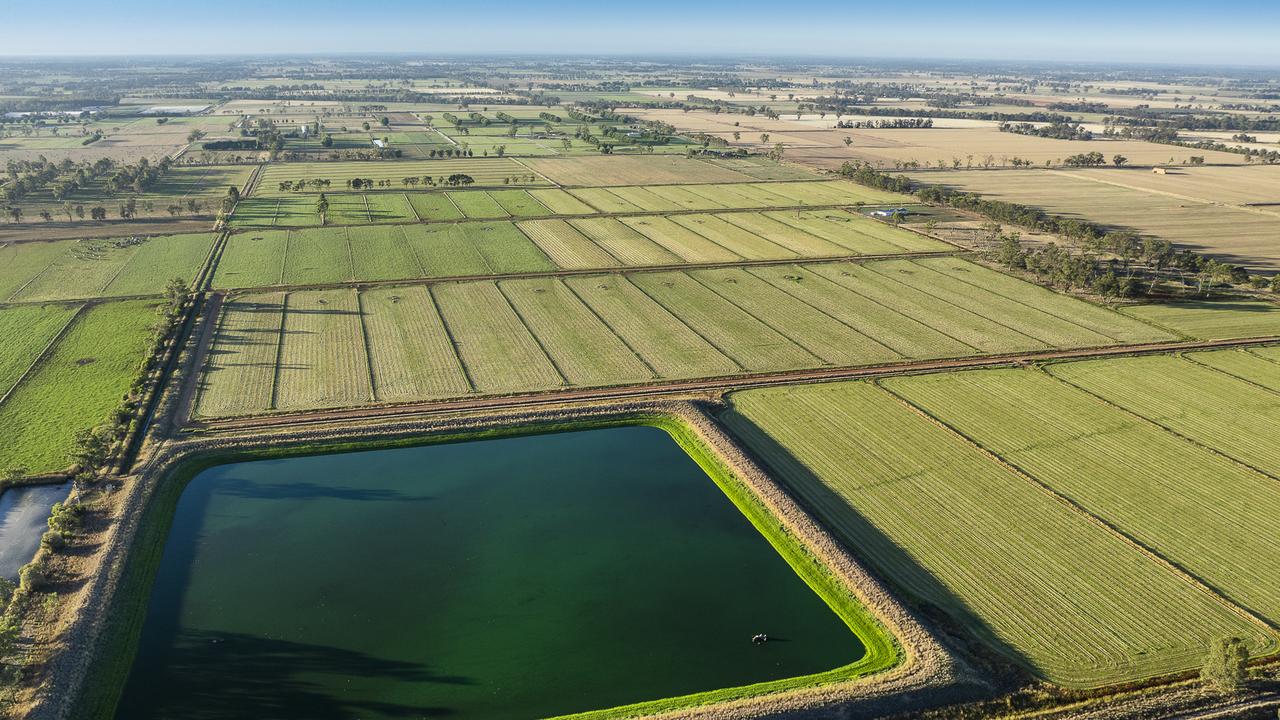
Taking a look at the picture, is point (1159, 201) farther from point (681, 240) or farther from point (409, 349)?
point (409, 349)

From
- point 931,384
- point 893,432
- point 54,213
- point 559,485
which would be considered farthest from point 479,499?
point 54,213

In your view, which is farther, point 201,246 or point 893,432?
point 201,246

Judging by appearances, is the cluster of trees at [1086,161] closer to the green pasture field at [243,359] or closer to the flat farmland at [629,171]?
the flat farmland at [629,171]

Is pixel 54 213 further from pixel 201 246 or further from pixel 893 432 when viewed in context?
pixel 893 432

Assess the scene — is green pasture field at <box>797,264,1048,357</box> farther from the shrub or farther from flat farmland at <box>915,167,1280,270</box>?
the shrub

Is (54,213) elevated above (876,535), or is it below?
above

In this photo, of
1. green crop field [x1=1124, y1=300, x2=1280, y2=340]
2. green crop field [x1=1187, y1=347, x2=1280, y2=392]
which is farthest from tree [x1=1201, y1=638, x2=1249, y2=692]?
green crop field [x1=1124, y1=300, x2=1280, y2=340]
